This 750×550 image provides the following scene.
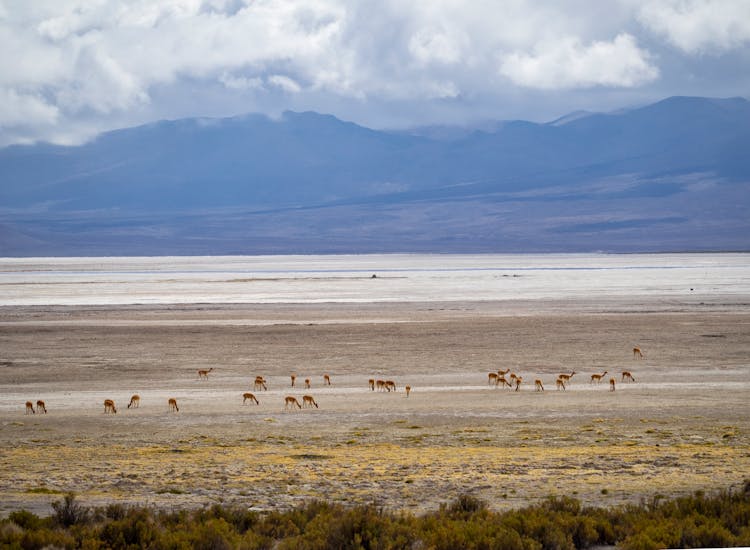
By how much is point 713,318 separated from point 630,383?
18145 millimetres

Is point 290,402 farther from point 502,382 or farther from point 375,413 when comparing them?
point 502,382

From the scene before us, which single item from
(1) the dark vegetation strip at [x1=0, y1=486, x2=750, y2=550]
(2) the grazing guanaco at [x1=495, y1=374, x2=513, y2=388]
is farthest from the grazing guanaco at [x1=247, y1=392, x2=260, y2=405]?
(1) the dark vegetation strip at [x1=0, y1=486, x2=750, y2=550]

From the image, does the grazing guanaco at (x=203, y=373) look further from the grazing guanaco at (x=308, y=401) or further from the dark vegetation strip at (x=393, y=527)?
the dark vegetation strip at (x=393, y=527)

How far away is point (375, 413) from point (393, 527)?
408 inches

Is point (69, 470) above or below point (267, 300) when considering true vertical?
below

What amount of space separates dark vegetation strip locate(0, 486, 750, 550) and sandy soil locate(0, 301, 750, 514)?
137 cm

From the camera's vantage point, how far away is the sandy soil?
1247 cm

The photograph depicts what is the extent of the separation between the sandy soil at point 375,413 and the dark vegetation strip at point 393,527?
1368 millimetres

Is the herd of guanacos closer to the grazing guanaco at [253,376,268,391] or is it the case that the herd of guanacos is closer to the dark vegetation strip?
the grazing guanaco at [253,376,268,391]

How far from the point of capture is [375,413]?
19547mm

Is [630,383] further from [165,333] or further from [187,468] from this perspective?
[165,333]

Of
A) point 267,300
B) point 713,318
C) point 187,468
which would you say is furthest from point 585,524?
point 267,300

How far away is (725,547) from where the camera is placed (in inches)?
347

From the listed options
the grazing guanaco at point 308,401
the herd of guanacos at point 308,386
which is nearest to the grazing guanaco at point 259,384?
the herd of guanacos at point 308,386
